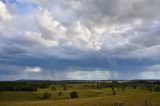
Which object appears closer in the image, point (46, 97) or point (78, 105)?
point (78, 105)

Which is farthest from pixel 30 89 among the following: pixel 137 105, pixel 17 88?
pixel 137 105

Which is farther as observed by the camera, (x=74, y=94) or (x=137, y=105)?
(x=74, y=94)

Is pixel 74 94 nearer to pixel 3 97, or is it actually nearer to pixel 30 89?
pixel 3 97

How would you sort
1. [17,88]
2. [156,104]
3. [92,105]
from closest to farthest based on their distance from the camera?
[156,104]
[92,105]
[17,88]

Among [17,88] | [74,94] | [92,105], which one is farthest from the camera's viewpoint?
[17,88]

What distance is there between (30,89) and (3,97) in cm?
4183

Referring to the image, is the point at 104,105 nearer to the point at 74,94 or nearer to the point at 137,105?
the point at 137,105

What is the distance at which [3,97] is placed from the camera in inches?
5157

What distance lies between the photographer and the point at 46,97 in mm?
131750

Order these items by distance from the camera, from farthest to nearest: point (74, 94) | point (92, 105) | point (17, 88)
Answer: point (17, 88)
point (74, 94)
point (92, 105)

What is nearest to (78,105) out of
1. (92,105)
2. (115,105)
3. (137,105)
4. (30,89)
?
(92,105)

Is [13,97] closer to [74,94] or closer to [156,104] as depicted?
[74,94]

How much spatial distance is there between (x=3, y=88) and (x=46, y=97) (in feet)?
163

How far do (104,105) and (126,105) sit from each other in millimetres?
4337
